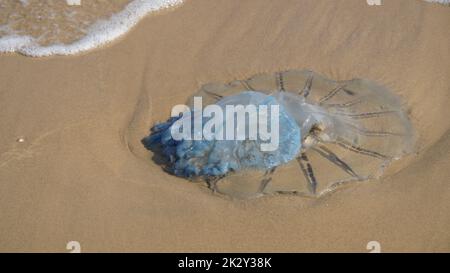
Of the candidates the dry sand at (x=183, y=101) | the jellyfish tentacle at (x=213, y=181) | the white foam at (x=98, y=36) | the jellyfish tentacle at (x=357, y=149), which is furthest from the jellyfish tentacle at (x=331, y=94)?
the white foam at (x=98, y=36)

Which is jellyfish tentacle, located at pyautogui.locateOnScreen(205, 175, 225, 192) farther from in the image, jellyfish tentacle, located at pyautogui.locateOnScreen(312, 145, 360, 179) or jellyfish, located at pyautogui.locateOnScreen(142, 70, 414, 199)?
jellyfish tentacle, located at pyautogui.locateOnScreen(312, 145, 360, 179)

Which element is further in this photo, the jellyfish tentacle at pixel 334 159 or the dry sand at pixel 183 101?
the jellyfish tentacle at pixel 334 159

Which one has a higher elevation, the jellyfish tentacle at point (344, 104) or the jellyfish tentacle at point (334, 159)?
the jellyfish tentacle at point (344, 104)

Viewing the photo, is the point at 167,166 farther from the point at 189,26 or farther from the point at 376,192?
the point at 189,26

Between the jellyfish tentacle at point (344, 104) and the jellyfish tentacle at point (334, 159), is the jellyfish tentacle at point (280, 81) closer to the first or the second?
the jellyfish tentacle at point (344, 104)

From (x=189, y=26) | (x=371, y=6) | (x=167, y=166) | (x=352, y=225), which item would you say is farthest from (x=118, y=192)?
(x=371, y=6)

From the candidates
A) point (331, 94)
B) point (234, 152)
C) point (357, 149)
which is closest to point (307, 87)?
point (331, 94)
